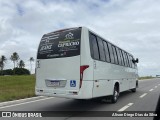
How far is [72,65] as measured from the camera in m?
9.68

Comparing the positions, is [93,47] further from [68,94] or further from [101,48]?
[68,94]

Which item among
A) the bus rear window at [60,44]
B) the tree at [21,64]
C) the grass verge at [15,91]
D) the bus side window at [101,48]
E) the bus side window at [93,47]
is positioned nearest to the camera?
the bus rear window at [60,44]

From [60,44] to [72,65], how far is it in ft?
3.48

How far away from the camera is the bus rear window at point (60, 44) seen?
32.5ft

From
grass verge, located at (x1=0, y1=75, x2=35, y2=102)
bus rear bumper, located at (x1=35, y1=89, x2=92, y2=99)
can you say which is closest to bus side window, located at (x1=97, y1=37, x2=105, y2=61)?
bus rear bumper, located at (x1=35, y1=89, x2=92, y2=99)

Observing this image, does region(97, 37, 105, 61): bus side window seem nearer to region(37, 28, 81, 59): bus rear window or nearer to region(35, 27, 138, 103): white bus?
region(35, 27, 138, 103): white bus

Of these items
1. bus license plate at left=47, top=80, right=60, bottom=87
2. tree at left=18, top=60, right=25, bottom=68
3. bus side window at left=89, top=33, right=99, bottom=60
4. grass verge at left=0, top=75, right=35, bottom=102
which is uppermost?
tree at left=18, top=60, right=25, bottom=68

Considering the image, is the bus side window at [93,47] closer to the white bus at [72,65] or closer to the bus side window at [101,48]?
the white bus at [72,65]

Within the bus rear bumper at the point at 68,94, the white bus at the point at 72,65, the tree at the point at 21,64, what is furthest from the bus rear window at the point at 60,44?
the tree at the point at 21,64

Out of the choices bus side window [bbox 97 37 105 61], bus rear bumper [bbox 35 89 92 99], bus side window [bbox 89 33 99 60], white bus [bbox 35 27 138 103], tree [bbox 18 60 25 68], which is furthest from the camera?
tree [bbox 18 60 25 68]

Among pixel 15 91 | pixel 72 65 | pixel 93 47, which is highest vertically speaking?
pixel 93 47

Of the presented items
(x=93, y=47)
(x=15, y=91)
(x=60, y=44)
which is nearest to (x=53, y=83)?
(x=60, y=44)

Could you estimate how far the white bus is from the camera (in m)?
9.52

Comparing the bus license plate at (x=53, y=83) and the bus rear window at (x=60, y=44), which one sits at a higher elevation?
the bus rear window at (x=60, y=44)
